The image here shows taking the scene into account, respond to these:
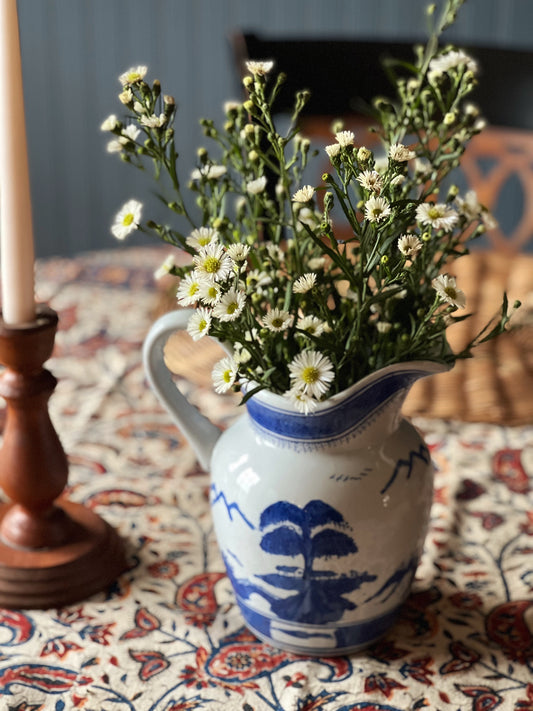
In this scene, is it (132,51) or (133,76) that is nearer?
(133,76)

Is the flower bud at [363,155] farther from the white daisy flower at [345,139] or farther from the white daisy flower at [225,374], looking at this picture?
the white daisy flower at [225,374]

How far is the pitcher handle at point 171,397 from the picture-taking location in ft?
2.04

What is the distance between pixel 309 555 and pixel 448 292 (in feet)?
0.61

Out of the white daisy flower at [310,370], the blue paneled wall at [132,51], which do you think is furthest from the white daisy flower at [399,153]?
the blue paneled wall at [132,51]

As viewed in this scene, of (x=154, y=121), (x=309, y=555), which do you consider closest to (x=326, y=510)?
(x=309, y=555)

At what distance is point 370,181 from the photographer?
459 millimetres

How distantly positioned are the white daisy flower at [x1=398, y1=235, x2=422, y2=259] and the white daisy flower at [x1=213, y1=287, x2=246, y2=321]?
0.09 meters

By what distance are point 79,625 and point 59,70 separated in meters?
2.20

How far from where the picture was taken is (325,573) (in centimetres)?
56

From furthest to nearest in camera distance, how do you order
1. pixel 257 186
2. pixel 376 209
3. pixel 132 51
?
pixel 132 51
pixel 257 186
pixel 376 209

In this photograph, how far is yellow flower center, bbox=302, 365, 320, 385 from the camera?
19.5 inches

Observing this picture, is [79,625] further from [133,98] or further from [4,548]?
[133,98]

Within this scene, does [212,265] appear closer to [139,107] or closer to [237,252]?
[237,252]

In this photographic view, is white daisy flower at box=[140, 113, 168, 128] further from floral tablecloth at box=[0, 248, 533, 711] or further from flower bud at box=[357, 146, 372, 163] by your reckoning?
floral tablecloth at box=[0, 248, 533, 711]
